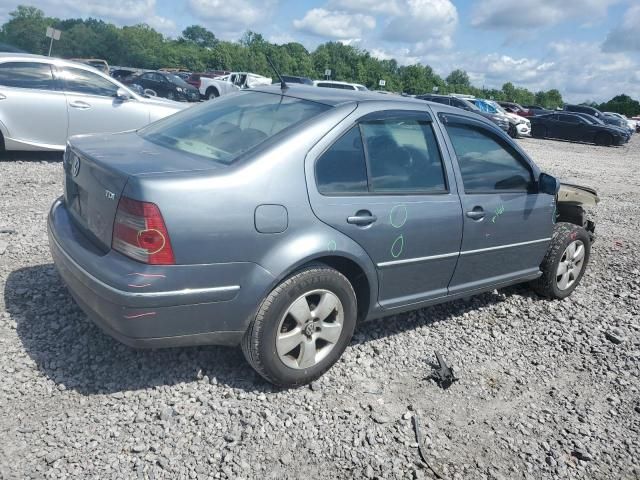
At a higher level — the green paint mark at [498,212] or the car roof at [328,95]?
the car roof at [328,95]

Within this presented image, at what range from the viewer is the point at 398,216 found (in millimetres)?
3328

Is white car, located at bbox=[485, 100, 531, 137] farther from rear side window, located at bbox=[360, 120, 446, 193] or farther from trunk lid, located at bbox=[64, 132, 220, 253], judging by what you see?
trunk lid, located at bbox=[64, 132, 220, 253]

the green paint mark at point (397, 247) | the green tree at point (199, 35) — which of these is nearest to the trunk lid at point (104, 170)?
the green paint mark at point (397, 247)

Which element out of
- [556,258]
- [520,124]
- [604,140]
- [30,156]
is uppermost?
[520,124]

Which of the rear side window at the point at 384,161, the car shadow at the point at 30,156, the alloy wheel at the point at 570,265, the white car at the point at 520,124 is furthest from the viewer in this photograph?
the white car at the point at 520,124

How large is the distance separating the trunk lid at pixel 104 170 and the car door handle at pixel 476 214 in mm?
1785

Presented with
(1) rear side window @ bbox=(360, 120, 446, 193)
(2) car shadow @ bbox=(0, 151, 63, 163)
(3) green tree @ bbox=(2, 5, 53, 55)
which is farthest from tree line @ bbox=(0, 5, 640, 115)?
(1) rear side window @ bbox=(360, 120, 446, 193)

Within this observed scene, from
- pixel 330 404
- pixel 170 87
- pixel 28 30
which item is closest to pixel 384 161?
pixel 330 404

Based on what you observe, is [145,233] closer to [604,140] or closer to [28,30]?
[604,140]

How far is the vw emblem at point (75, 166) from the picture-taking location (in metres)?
3.17

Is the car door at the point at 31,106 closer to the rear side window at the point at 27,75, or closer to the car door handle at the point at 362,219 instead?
the rear side window at the point at 27,75

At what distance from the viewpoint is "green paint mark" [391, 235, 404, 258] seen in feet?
10.9

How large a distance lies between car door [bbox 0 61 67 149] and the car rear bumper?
18.7 feet

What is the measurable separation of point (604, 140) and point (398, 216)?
27.4 m
